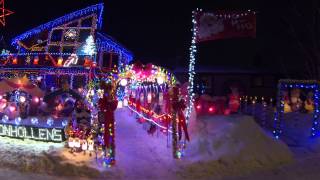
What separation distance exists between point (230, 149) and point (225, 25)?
3872 mm

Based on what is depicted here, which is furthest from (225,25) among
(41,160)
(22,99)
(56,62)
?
(56,62)

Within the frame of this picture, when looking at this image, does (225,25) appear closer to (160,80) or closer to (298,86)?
(160,80)

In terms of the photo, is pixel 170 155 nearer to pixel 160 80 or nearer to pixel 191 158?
pixel 191 158

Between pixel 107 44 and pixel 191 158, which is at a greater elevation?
pixel 107 44

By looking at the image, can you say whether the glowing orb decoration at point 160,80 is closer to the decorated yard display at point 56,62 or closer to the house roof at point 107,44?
the decorated yard display at point 56,62

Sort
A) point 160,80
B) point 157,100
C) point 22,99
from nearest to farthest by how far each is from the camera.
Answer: point 160,80, point 157,100, point 22,99

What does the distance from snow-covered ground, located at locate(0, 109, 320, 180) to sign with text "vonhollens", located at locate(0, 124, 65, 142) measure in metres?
0.28

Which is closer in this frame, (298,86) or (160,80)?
(160,80)

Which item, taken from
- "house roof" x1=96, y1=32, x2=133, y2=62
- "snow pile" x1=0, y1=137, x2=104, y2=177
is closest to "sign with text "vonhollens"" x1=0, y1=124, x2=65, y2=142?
"snow pile" x1=0, y1=137, x2=104, y2=177

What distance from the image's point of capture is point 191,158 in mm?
13609

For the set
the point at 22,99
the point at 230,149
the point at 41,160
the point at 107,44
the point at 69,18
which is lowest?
the point at 41,160

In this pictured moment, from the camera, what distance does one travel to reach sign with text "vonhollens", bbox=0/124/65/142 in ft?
49.7

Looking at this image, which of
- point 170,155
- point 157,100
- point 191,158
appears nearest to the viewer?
point 191,158

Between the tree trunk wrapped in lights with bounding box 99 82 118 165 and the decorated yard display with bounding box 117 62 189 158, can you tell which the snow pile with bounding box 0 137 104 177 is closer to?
the tree trunk wrapped in lights with bounding box 99 82 118 165
